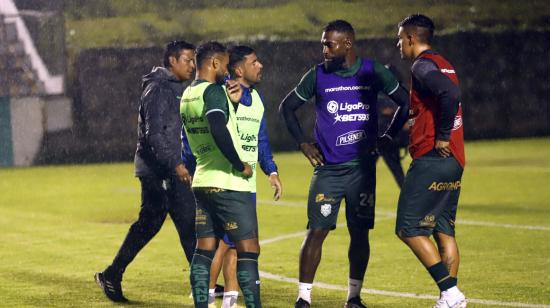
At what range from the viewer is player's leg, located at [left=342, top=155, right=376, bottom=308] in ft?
28.6

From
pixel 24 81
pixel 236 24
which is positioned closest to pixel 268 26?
pixel 236 24

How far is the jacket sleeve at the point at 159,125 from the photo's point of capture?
920cm

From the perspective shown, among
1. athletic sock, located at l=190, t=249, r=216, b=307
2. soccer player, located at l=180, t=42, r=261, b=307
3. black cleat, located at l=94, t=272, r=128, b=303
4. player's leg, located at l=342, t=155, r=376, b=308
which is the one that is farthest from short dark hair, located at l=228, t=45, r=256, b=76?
black cleat, located at l=94, t=272, r=128, b=303

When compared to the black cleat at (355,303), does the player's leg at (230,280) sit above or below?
above

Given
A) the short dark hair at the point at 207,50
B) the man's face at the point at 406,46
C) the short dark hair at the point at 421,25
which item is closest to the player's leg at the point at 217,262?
the short dark hair at the point at 207,50

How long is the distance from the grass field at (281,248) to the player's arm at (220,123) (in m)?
2.05

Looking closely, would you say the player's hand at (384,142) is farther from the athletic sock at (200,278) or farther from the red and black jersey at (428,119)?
the athletic sock at (200,278)

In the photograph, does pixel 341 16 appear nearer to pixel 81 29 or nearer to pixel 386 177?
pixel 81 29

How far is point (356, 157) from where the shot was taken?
28.6ft

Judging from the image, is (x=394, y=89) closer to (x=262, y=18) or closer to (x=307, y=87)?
(x=307, y=87)

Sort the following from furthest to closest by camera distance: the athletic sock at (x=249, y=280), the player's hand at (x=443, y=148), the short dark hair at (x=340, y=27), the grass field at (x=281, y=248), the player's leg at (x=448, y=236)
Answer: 1. the grass field at (x=281, y=248)
2. the short dark hair at (x=340, y=27)
3. the player's leg at (x=448, y=236)
4. the player's hand at (x=443, y=148)
5. the athletic sock at (x=249, y=280)

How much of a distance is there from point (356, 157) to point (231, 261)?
127 centimetres

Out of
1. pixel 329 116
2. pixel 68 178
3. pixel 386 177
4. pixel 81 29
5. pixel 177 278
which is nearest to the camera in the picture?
pixel 329 116

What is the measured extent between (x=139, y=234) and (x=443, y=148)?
2.97 meters
